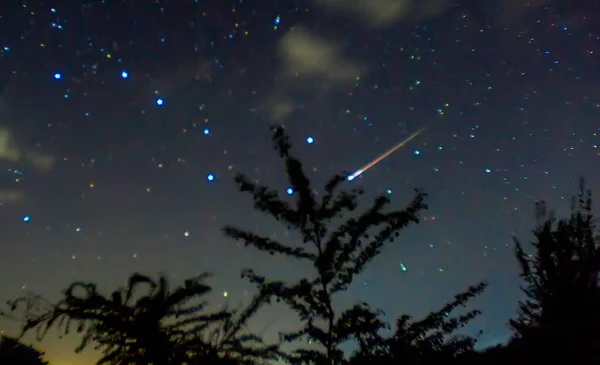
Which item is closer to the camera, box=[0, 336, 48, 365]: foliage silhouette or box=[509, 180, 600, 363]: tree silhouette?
box=[509, 180, 600, 363]: tree silhouette

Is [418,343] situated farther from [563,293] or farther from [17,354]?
[17,354]

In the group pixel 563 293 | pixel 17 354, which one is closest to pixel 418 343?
pixel 563 293

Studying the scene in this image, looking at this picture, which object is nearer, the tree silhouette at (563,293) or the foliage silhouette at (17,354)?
the tree silhouette at (563,293)

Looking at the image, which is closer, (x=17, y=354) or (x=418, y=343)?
(x=418, y=343)

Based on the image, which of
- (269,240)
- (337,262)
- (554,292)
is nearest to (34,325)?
(269,240)

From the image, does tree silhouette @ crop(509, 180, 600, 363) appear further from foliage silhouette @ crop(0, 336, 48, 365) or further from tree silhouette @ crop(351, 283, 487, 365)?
foliage silhouette @ crop(0, 336, 48, 365)

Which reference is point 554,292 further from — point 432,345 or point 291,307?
point 291,307

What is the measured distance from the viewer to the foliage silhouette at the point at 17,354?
21.5m

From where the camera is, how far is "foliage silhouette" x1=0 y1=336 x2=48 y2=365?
845 inches

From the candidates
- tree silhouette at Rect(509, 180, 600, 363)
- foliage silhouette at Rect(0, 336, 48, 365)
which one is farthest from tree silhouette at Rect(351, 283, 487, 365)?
foliage silhouette at Rect(0, 336, 48, 365)

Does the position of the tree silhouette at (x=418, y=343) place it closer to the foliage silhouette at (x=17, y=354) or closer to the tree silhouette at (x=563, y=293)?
the tree silhouette at (x=563, y=293)

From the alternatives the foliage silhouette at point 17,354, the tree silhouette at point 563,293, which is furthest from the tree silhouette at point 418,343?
the foliage silhouette at point 17,354

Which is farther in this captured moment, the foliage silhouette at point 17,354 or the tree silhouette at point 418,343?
the foliage silhouette at point 17,354

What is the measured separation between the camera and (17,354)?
22.0m
